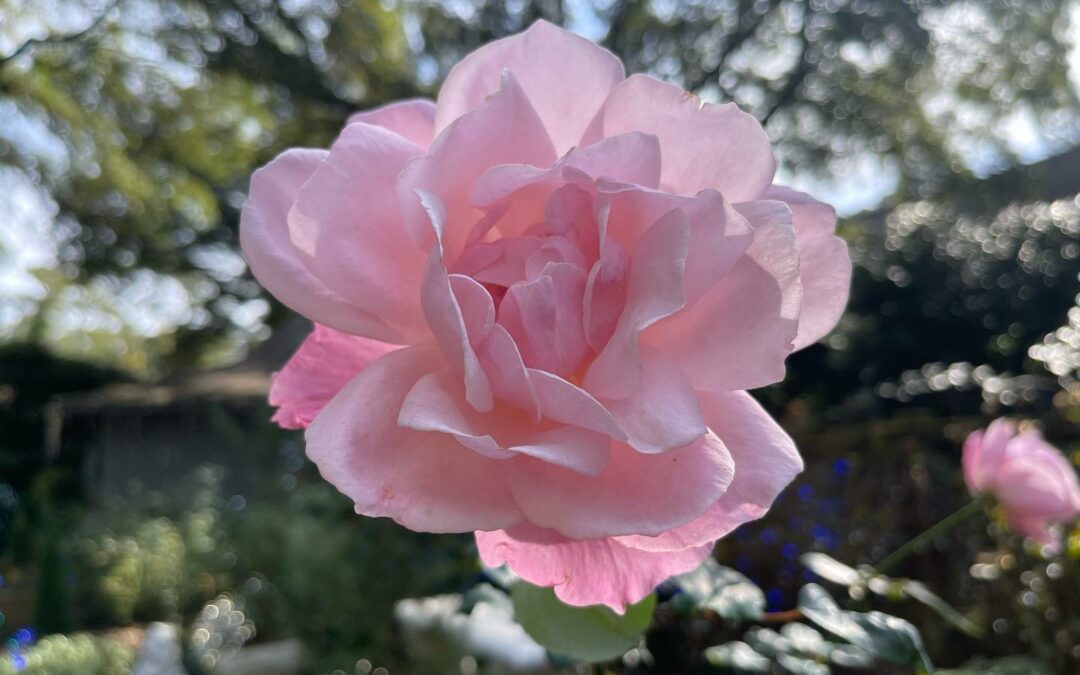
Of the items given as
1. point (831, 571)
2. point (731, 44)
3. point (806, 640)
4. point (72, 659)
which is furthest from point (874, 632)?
point (731, 44)

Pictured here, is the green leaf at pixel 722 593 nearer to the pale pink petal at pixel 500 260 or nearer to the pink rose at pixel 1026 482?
the pale pink petal at pixel 500 260

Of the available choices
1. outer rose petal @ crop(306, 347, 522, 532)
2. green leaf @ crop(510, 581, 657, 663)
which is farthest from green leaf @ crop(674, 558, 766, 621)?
outer rose petal @ crop(306, 347, 522, 532)

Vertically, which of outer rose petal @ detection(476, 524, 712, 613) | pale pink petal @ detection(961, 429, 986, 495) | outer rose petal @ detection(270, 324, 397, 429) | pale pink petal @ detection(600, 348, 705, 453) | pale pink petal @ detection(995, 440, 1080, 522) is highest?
pale pink petal @ detection(600, 348, 705, 453)

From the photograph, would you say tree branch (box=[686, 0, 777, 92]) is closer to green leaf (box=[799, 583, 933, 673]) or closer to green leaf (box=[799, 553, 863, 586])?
green leaf (box=[799, 553, 863, 586])

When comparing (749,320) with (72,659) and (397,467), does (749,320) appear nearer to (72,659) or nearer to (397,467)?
(397,467)

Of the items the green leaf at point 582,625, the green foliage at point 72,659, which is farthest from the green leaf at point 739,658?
the green foliage at point 72,659
